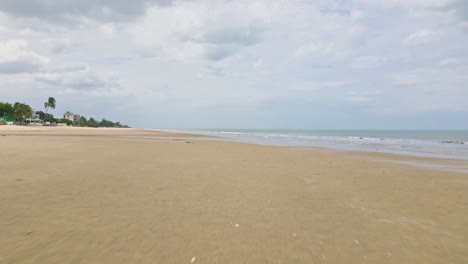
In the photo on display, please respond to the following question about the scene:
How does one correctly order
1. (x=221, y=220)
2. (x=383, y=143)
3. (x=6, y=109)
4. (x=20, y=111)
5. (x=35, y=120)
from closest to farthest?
(x=221, y=220) → (x=383, y=143) → (x=6, y=109) → (x=20, y=111) → (x=35, y=120)

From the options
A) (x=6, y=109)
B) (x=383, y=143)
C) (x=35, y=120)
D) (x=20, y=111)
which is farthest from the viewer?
(x=35, y=120)

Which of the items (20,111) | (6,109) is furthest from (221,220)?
(20,111)

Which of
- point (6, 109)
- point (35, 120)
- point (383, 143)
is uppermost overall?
point (6, 109)

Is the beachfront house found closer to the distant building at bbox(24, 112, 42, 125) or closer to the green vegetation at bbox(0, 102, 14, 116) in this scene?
the distant building at bbox(24, 112, 42, 125)

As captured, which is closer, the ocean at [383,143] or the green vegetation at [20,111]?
the ocean at [383,143]

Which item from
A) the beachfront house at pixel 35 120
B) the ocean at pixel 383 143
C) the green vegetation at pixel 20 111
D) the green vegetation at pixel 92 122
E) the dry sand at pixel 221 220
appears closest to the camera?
the dry sand at pixel 221 220

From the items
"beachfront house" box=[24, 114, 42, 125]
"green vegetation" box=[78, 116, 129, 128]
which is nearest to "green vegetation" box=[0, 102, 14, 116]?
"beachfront house" box=[24, 114, 42, 125]

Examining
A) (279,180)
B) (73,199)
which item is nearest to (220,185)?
(279,180)

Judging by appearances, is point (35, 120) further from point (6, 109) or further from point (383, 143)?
point (383, 143)

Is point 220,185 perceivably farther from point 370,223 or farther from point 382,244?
point 382,244

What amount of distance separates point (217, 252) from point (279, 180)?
5.30 m

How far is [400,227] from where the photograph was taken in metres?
4.66

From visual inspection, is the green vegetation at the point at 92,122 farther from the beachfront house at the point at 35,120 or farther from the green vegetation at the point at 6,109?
the green vegetation at the point at 6,109

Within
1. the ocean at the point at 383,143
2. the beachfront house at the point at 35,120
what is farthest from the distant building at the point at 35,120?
the ocean at the point at 383,143
